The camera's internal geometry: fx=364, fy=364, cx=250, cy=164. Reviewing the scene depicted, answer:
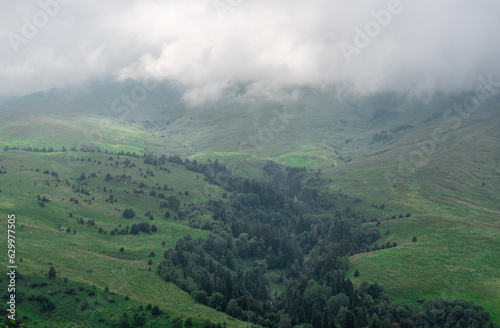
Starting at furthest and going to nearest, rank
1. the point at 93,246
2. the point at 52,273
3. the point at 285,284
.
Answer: the point at 285,284 → the point at 93,246 → the point at 52,273

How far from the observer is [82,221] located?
541ft

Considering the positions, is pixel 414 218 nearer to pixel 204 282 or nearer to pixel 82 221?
pixel 204 282

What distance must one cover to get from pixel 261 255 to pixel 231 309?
83297 mm

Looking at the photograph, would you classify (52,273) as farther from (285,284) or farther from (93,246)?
(285,284)

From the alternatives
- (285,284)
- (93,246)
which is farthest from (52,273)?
(285,284)

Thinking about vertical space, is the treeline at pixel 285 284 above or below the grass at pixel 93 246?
below

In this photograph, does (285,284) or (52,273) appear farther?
(285,284)

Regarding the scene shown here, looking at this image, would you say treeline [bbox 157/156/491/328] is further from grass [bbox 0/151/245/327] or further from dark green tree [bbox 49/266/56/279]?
dark green tree [bbox 49/266/56/279]

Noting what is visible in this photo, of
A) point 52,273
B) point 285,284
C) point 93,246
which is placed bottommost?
point 285,284

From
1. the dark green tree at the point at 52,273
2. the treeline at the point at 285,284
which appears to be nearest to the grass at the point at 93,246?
the dark green tree at the point at 52,273

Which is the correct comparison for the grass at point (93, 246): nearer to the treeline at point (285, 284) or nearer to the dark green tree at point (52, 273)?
the dark green tree at point (52, 273)

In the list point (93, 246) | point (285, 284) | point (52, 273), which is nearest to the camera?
point (52, 273)

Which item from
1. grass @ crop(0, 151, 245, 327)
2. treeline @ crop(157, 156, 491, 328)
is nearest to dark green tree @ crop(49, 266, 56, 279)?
grass @ crop(0, 151, 245, 327)

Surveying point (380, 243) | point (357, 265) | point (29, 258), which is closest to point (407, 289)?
point (357, 265)
